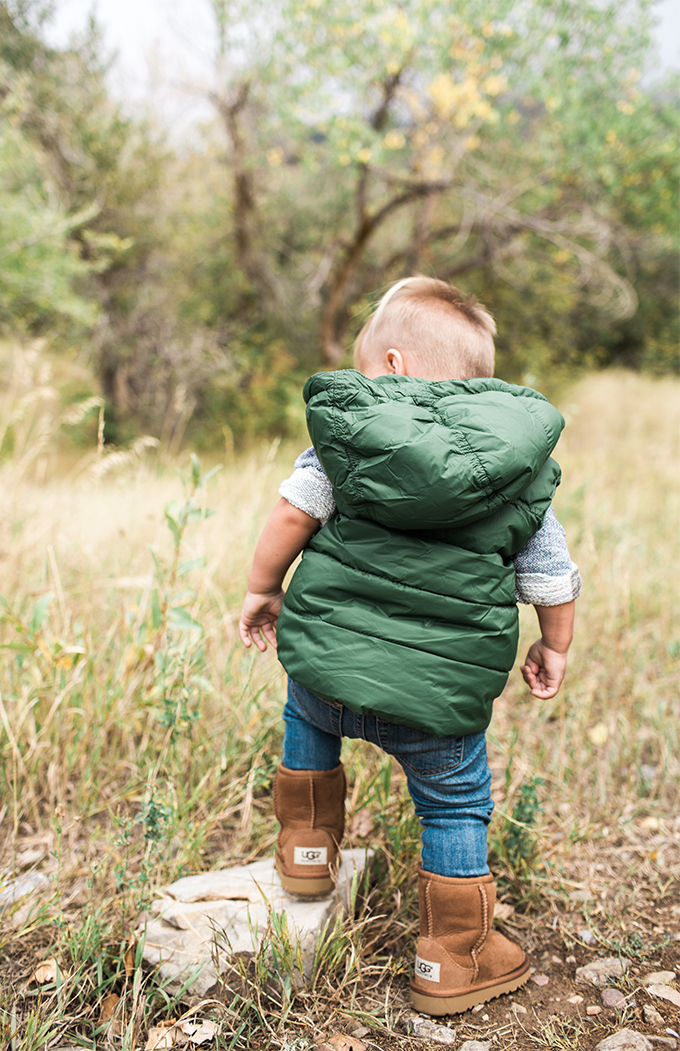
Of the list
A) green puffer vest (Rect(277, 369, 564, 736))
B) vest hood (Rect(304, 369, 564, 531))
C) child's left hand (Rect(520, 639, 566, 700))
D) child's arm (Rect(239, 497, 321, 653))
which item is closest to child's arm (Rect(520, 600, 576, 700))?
child's left hand (Rect(520, 639, 566, 700))

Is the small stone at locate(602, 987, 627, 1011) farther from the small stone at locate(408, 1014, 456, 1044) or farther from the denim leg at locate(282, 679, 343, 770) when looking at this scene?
the denim leg at locate(282, 679, 343, 770)

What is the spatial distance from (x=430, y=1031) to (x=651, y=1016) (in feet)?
1.54

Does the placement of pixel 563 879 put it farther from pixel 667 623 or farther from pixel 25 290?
pixel 25 290

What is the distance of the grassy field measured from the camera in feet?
4.57

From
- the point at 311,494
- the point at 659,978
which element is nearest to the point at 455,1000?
the point at 659,978

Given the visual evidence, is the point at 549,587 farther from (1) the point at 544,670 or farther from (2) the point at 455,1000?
(2) the point at 455,1000

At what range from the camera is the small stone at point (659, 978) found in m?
1.48

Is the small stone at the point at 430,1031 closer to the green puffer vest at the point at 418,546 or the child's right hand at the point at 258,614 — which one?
the green puffer vest at the point at 418,546

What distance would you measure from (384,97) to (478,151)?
201 cm

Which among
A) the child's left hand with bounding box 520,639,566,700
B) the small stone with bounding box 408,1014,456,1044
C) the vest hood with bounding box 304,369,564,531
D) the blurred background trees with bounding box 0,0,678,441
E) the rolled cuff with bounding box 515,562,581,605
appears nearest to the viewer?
the vest hood with bounding box 304,369,564,531

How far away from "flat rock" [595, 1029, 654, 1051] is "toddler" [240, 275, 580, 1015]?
200 millimetres

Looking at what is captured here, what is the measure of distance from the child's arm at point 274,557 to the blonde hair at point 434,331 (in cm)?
45

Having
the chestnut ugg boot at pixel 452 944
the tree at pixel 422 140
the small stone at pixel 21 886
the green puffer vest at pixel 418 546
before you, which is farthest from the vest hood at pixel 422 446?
the tree at pixel 422 140

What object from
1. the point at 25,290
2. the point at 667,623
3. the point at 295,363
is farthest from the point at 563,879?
the point at 295,363
